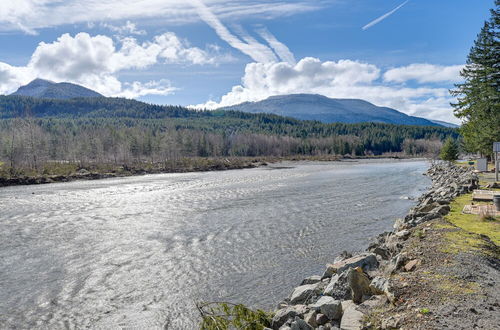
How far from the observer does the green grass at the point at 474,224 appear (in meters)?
12.7

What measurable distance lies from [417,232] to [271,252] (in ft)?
19.5

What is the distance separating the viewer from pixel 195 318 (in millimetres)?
9547

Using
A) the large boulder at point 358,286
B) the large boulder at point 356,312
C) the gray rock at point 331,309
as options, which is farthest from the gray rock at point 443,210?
the gray rock at point 331,309

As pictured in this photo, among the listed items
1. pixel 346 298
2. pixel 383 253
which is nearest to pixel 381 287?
pixel 346 298

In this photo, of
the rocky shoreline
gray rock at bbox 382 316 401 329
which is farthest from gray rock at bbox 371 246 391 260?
gray rock at bbox 382 316 401 329

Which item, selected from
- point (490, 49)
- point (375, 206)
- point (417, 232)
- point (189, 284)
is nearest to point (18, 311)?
point (189, 284)

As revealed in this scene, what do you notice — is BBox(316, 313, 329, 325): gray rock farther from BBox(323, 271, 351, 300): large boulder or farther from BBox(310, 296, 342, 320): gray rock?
BBox(323, 271, 351, 300): large boulder

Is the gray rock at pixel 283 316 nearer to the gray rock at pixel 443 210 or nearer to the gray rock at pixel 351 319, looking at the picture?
the gray rock at pixel 351 319

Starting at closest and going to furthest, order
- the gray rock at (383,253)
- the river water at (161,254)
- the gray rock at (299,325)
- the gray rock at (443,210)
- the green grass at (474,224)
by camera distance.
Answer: the gray rock at (299,325) → the river water at (161,254) → the gray rock at (383,253) → the green grass at (474,224) → the gray rock at (443,210)

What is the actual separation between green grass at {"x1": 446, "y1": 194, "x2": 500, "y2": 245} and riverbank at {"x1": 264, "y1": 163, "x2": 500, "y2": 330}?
0.80 m

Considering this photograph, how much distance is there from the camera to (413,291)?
731 centimetres

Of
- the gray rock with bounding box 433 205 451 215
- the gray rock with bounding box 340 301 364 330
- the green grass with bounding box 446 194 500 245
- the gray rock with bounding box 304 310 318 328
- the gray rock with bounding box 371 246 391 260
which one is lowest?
the gray rock with bounding box 304 310 318 328

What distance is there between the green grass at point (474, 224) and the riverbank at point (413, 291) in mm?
797

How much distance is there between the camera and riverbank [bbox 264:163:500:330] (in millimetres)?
6254
